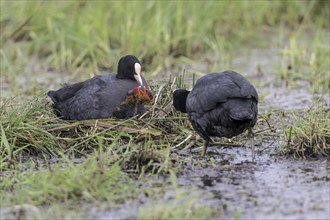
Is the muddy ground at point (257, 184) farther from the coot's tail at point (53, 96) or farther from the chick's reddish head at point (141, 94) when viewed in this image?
the coot's tail at point (53, 96)

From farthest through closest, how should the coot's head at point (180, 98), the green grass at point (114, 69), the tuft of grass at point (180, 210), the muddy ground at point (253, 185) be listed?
the coot's head at point (180, 98) < the green grass at point (114, 69) < the muddy ground at point (253, 185) < the tuft of grass at point (180, 210)

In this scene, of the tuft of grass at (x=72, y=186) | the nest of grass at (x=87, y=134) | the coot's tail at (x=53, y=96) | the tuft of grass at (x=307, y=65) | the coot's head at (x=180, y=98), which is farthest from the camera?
the tuft of grass at (x=307, y=65)

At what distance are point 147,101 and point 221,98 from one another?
100cm

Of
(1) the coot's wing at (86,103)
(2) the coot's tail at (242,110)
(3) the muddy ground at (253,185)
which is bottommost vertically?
(3) the muddy ground at (253,185)

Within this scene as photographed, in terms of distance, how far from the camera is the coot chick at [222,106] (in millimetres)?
5711

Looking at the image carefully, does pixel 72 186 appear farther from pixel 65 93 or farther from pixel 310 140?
pixel 65 93

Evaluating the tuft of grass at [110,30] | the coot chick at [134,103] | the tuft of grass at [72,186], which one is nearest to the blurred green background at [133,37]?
the tuft of grass at [110,30]

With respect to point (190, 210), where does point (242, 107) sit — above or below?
above

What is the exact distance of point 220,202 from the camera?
16.6 ft

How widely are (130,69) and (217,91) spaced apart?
1353 mm

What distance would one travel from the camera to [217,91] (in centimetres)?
582

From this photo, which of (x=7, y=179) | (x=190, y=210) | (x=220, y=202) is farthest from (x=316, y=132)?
(x=7, y=179)

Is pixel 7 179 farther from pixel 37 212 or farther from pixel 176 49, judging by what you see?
pixel 176 49

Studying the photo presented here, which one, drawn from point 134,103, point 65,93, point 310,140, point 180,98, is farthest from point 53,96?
point 310,140
